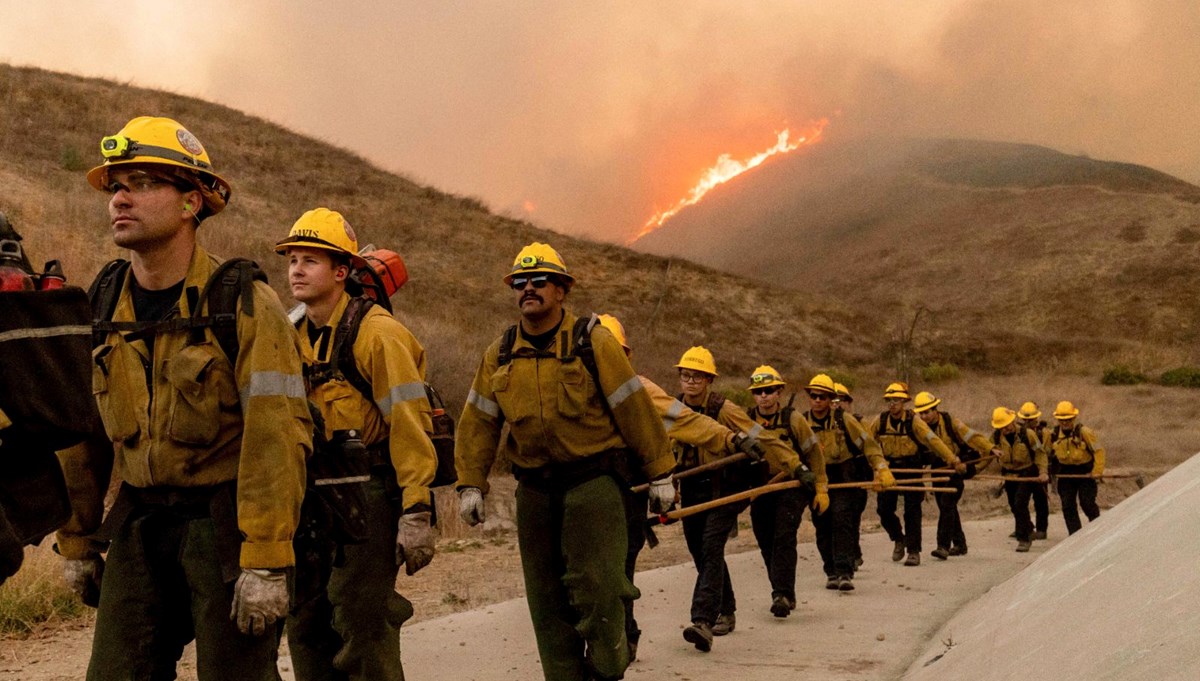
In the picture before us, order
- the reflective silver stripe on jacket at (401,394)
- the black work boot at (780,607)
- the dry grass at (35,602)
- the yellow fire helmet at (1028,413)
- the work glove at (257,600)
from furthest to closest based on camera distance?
the yellow fire helmet at (1028,413) < the black work boot at (780,607) < the dry grass at (35,602) < the reflective silver stripe on jacket at (401,394) < the work glove at (257,600)

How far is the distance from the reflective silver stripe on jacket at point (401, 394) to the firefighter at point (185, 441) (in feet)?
4.45

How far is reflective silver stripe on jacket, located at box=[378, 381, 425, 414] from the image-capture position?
4988mm

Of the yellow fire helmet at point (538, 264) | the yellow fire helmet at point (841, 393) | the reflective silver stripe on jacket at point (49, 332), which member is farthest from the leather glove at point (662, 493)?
the yellow fire helmet at point (841, 393)

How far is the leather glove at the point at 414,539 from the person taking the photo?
479 cm

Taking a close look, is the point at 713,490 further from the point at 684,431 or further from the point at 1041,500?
the point at 1041,500

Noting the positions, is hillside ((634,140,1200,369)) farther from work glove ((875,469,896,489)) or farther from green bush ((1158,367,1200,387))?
work glove ((875,469,896,489))

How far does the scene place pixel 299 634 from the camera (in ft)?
16.6

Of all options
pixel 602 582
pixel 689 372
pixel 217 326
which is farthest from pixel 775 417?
pixel 217 326

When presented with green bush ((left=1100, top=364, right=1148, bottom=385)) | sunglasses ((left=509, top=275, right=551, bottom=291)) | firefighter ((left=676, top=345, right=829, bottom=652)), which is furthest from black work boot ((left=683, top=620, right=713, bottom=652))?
green bush ((left=1100, top=364, right=1148, bottom=385))

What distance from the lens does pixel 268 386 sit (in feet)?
11.3

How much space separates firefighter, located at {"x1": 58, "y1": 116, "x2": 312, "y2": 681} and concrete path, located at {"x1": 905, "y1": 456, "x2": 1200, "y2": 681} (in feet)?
7.66

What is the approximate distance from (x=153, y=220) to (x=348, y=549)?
1.86 meters

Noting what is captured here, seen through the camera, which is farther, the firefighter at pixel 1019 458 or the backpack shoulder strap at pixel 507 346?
the firefighter at pixel 1019 458

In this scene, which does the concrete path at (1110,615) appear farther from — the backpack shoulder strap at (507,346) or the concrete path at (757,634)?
the backpack shoulder strap at (507,346)
